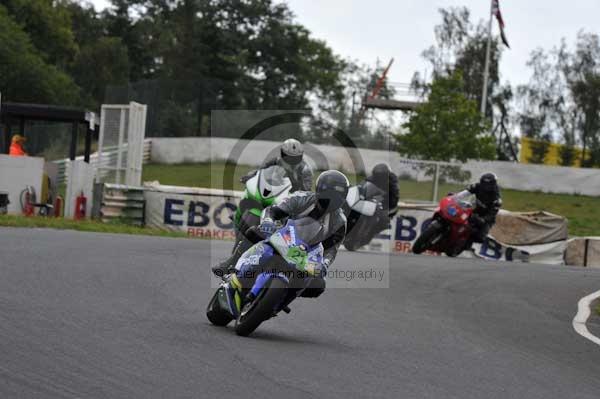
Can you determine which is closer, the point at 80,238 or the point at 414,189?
the point at 80,238

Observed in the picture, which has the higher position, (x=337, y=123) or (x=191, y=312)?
(x=337, y=123)

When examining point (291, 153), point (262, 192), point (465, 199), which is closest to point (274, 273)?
point (262, 192)

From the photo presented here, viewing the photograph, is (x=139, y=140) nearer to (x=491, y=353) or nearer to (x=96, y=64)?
(x=491, y=353)

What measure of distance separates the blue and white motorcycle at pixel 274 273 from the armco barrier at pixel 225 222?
13.4m

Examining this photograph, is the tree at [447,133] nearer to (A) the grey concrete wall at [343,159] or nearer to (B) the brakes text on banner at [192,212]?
(A) the grey concrete wall at [343,159]

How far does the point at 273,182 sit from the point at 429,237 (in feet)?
31.1

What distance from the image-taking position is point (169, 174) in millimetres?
37188

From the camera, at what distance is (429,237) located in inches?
768

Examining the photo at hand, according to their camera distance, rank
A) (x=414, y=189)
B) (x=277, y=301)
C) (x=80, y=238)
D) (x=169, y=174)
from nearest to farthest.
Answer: (x=277, y=301) < (x=80, y=238) < (x=414, y=189) < (x=169, y=174)

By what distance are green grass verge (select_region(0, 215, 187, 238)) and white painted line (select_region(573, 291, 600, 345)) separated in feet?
29.3

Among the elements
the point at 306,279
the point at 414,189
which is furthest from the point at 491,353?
the point at 414,189

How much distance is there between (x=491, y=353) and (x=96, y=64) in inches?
2231

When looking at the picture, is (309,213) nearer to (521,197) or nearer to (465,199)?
(465,199)

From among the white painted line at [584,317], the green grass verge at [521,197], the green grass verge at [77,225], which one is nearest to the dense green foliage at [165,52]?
the green grass verge at [521,197]
